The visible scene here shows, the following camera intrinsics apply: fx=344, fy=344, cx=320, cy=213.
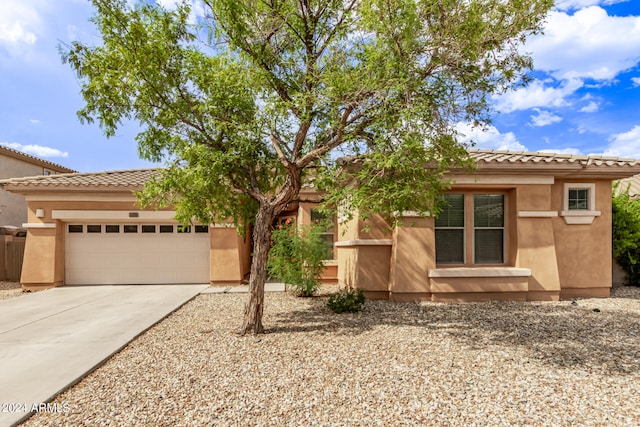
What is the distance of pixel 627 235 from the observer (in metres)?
10.8

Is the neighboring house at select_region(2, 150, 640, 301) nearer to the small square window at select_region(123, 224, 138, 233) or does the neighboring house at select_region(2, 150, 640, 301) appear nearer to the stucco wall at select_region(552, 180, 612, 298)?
the stucco wall at select_region(552, 180, 612, 298)

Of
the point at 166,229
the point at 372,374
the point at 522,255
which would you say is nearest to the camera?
the point at 372,374

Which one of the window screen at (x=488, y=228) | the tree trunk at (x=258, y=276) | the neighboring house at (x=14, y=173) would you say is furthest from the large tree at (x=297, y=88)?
the neighboring house at (x=14, y=173)

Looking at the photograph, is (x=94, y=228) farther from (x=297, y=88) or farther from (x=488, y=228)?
(x=488, y=228)

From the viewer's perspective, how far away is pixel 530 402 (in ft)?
12.5

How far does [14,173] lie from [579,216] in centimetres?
2422

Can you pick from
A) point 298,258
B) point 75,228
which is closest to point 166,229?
point 75,228

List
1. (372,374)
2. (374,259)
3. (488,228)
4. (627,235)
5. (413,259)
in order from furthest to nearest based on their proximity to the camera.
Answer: (627,235) < (488,228) < (374,259) < (413,259) < (372,374)

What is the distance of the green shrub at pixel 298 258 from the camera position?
9.60 meters

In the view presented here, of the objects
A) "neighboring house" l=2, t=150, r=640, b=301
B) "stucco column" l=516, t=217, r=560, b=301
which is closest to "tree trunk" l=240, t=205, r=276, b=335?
"neighboring house" l=2, t=150, r=640, b=301

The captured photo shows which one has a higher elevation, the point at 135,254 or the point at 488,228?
the point at 488,228

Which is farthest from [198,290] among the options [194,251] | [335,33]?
[335,33]

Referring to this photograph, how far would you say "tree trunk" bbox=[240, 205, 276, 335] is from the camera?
249 inches

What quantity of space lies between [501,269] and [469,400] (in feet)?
19.9
